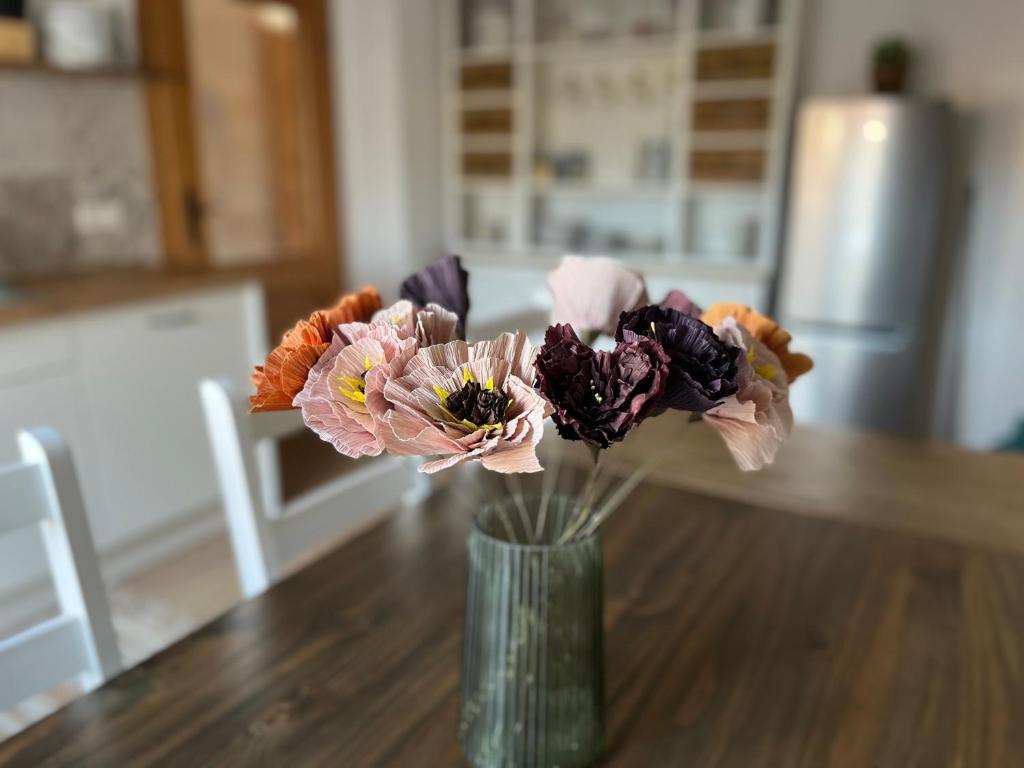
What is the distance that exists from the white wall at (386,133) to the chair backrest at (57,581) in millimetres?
3017

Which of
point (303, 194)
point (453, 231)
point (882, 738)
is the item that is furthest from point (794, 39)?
point (882, 738)

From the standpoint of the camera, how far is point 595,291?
27.3 inches

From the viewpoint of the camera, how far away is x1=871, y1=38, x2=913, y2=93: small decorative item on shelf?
3010 mm

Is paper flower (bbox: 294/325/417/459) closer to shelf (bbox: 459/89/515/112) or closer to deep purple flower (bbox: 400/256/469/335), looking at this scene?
deep purple flower (bbox: 400/256/469/335)

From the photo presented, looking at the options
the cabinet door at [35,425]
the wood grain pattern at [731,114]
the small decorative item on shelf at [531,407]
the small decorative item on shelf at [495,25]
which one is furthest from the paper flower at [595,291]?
the small decorative item on shelf at [495,25]

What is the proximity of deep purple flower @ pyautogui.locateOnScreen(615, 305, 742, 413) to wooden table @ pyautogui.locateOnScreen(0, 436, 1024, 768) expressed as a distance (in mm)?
387

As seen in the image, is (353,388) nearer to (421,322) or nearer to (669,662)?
(421,322)

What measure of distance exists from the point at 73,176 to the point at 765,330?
2867 millimetres

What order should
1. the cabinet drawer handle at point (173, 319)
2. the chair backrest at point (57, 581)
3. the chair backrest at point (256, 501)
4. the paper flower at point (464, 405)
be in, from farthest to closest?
the cabinet drawer handle at point (173, 319) → the chair backrest at point (256, 501) → the chair backrest at point (57, 581) → the paper flower at point (464, 405)

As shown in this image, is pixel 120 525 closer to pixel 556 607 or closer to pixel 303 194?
pixel 303 194

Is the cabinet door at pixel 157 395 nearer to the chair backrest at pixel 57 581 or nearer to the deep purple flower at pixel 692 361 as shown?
the chair backrest at pixel 57 581

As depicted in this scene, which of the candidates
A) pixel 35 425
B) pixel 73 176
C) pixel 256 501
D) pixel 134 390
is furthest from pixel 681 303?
pixel 73 176

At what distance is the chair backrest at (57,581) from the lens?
84cm

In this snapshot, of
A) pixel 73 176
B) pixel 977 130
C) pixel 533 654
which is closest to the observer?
pixel 533 654
